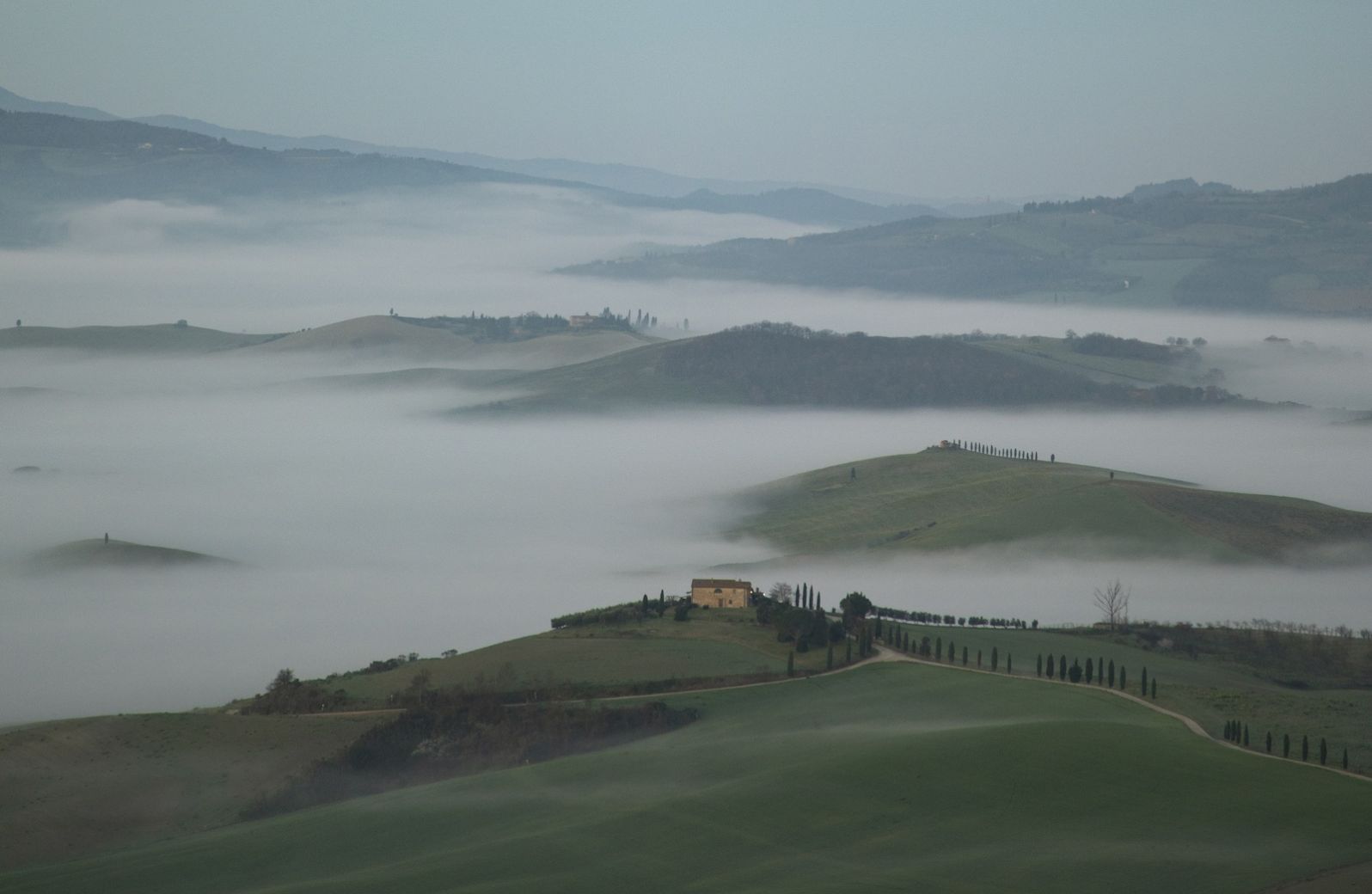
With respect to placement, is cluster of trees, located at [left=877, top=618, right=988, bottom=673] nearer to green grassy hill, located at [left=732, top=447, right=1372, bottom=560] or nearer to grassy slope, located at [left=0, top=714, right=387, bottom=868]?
grassy slope, located at [left=0, top=714, right=387, bottom=868]

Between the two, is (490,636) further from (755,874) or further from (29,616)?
(755,874)

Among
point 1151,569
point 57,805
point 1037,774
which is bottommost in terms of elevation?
point 57,805

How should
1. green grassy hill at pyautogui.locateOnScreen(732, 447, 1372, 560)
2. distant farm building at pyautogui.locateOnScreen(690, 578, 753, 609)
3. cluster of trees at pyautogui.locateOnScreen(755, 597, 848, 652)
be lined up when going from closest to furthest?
cluster of trees at pyautogui.locateOnScreen(755, 597, 848, 652), distant farm building at pyautogui.locateOnScreen(690, 578, 753, 609), green grassy hill at pyautogui.locateOnScreen(732, 447, 1372, 560)

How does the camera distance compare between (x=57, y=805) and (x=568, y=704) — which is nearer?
(x=57, y=805)

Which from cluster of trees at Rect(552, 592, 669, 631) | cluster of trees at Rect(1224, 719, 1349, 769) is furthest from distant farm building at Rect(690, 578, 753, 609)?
cluster of trees at Rect(1224, 719, 1349, 769)

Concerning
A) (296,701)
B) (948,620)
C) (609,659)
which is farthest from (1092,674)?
(296,701)

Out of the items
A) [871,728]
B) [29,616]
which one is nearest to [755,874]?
[871,728]

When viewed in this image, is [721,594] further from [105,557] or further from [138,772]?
[105,557]
